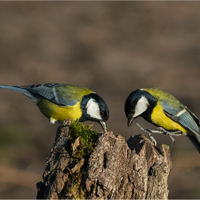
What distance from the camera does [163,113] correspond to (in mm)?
4254

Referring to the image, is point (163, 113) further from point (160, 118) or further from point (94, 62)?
point (94, 62)

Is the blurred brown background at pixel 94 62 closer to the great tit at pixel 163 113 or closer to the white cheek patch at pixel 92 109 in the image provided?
the great tit at pixel 163 113

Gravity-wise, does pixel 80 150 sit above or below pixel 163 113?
below

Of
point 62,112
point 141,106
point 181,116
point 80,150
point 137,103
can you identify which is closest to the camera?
point 80,150

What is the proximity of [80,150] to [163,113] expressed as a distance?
1.90 metres

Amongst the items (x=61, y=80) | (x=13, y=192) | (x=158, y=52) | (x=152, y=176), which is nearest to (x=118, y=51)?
(x=158, y=52)

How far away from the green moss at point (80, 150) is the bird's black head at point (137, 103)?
107cm

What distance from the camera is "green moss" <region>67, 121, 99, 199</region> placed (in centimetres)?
255

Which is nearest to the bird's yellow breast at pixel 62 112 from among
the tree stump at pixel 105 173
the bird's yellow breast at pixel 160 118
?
the bird's yellow breast at pixel 160 118

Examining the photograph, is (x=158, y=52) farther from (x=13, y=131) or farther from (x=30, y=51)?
(x=13, y=131)

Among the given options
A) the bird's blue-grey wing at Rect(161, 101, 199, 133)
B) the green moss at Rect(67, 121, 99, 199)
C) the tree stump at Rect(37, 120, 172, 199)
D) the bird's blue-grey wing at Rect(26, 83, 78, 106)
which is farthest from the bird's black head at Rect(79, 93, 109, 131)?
the tree stump at Rect(37, 120, 172, 199)

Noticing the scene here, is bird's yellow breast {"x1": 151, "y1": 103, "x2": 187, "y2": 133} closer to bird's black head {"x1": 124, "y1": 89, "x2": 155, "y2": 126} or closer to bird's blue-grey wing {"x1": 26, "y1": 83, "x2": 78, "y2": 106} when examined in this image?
bird's black head {"x1": 124, "y1": 89, "x2": 155, "y2": 126}

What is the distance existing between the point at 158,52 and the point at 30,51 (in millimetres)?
4345

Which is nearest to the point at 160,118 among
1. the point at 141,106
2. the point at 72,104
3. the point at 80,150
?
the point at 141,106
